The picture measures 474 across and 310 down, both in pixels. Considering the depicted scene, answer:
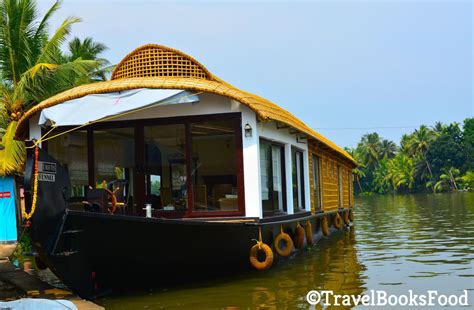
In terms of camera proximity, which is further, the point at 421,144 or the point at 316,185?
the point at 421,144

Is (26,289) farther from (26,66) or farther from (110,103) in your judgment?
(26,66)

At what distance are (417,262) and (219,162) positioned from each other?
3.29 m

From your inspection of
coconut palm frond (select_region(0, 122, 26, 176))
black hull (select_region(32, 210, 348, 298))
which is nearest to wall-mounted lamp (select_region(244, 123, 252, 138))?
black hull (select_region(32, 210, 348, 298))

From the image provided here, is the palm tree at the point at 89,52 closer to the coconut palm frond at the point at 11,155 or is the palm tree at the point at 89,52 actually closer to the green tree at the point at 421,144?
the coconut palm frond at the point at 11,155

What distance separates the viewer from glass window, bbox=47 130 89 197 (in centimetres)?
847

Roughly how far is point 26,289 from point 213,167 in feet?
8.58

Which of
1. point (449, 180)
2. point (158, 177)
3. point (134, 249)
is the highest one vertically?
point (449, 180)

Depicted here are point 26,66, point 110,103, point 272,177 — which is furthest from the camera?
point 26,66

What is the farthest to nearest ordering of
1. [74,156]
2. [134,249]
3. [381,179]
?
[381,179] < [74,156] < [134,249]

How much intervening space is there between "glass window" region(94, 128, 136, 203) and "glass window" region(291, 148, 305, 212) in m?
2.59

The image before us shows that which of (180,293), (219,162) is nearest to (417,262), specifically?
(219,162)

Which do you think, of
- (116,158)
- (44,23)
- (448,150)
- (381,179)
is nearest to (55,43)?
(44,23)

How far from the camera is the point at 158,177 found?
7711 millimetres

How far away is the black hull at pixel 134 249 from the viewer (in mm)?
5637
